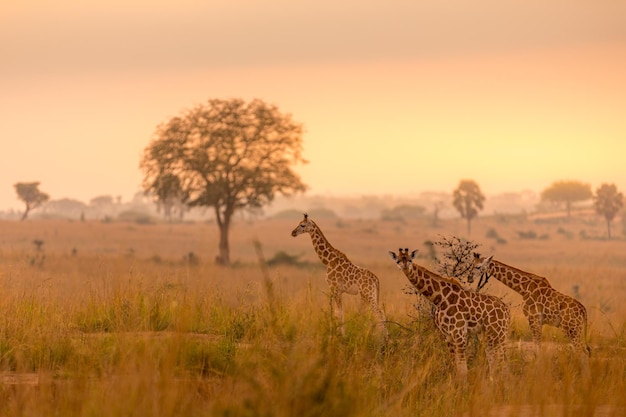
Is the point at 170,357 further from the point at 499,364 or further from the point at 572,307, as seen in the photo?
the point at 572,307

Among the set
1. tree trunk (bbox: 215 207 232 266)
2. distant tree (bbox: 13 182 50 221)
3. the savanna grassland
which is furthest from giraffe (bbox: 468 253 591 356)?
distant tree (bbox: 13 182 50 221)

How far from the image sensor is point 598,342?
15.6 meters

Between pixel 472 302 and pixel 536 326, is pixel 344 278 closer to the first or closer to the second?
pixel 536 326

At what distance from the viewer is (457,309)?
1154cm

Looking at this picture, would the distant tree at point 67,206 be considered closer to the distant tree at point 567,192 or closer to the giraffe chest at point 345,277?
the distant tree at point 567,192

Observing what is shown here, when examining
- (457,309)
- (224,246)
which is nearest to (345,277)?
(457,309)

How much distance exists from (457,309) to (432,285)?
43cm

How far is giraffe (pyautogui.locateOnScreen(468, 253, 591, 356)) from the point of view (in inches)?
513

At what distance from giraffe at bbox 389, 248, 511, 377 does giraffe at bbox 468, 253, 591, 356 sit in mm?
1337

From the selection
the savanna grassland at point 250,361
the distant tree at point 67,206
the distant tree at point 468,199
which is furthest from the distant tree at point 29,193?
the distant tree at point 67,206

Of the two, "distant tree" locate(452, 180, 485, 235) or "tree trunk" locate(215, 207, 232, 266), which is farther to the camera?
"distant tree" locate(452, 180, 485, 235)

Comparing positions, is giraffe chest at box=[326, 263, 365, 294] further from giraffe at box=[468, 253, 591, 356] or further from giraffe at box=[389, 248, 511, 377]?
giraffe at box=[389, 248, 511, 377]

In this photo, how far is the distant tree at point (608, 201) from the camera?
293 ft

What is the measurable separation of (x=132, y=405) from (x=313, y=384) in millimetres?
1515
